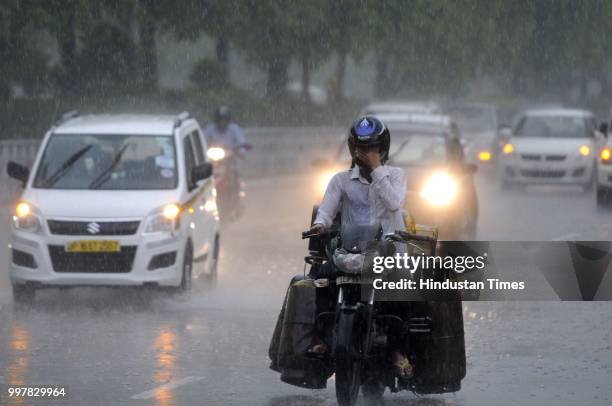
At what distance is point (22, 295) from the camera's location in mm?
14453

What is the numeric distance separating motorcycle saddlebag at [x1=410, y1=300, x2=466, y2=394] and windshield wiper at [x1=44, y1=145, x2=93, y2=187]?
6.66 meters

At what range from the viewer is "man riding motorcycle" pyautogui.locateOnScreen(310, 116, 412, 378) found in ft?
30.0

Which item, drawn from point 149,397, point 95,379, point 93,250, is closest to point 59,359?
point 95,379

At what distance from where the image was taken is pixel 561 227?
22875mm

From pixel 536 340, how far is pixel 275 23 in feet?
99.7

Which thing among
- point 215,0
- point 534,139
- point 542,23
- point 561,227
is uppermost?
point 542,23

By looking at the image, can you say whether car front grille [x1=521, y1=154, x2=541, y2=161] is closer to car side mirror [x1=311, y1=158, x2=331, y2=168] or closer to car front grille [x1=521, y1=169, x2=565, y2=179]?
car front grille [x1=521, y1=169, x2=565, y2=179]

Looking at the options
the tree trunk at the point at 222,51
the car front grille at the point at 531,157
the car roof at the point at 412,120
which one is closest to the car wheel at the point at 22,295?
the car roof at the point at 412,120

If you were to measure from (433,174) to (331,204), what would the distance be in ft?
33.1

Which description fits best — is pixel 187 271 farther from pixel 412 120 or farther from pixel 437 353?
pixel 412 120

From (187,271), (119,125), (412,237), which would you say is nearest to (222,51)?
(119,125)

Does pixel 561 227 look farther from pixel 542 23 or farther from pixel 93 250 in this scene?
pixel 542 23

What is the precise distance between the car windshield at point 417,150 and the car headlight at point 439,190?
1.26 ft

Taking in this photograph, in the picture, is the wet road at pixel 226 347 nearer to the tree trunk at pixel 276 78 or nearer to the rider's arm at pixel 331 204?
the rider's arm at pixel 331 204
